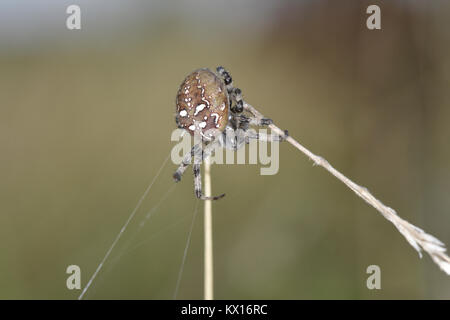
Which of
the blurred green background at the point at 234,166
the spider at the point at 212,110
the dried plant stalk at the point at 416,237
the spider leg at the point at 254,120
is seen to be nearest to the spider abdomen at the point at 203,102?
the spider at the point at 212,110

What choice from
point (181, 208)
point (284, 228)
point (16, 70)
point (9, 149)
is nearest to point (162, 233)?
point (181, 208)

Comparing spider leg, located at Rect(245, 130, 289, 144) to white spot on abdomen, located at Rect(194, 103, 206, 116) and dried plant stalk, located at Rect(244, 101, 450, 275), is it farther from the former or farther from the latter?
dried plant stalk, located at Rect(244, 101, 450, 275)

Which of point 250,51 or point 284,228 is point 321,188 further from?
point 250,51

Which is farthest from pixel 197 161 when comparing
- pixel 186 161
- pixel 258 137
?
pixel 258 137

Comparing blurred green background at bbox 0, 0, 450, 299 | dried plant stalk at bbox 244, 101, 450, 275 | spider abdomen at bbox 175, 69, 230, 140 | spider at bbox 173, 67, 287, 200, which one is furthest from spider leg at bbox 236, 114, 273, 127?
blurred green background at bbox 0, 0, 450, 299

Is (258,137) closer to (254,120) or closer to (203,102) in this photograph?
(254,120)

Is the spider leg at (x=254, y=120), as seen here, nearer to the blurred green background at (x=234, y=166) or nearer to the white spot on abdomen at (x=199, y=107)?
the white spot on abdomen at (x=199, y=107)

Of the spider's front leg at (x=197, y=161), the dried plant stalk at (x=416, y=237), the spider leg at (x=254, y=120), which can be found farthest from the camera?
the spider's front leg at (x=197, y=161)
